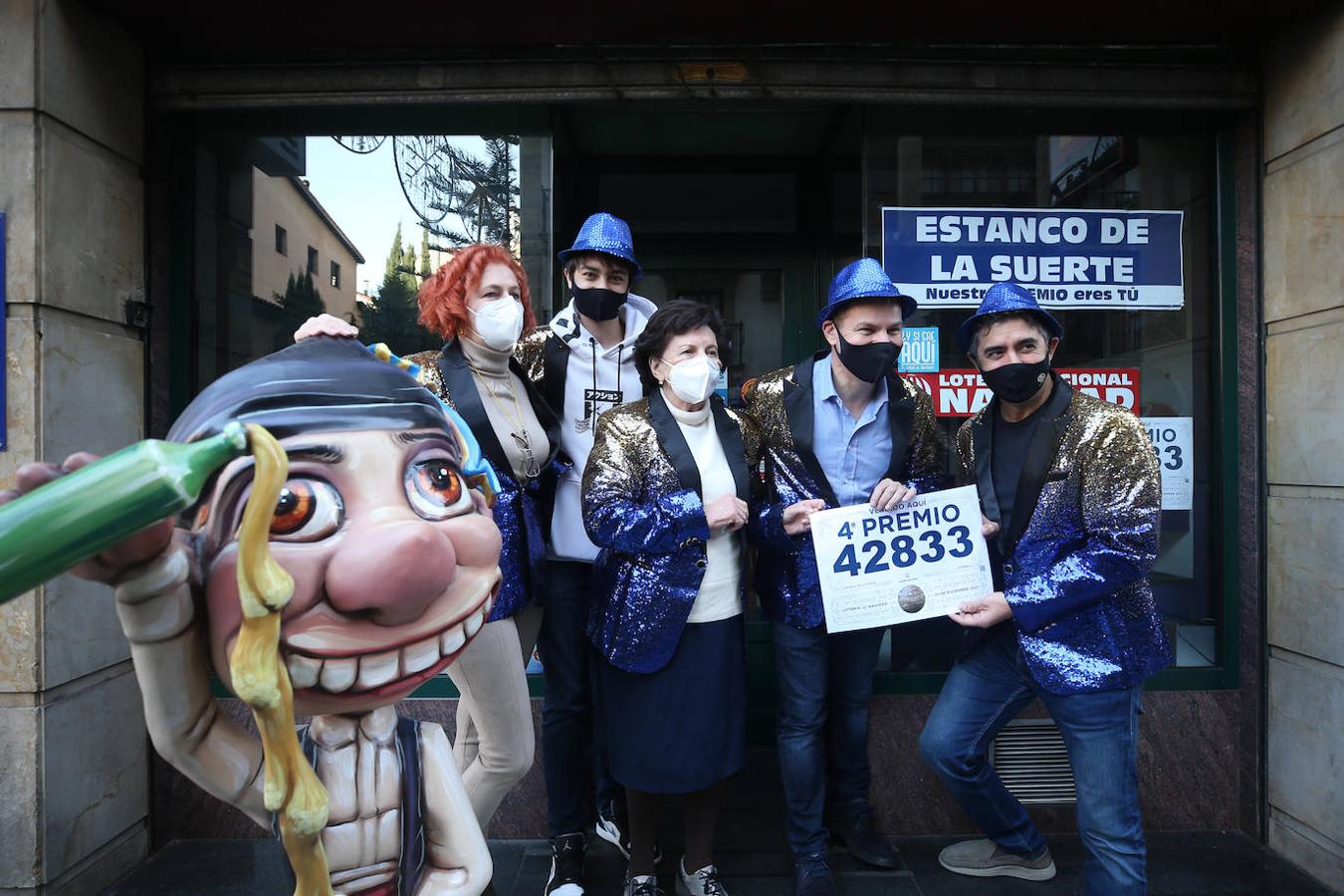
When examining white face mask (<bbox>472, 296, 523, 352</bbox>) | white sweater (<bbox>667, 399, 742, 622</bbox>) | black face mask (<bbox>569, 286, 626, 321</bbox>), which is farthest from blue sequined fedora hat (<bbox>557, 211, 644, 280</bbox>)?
white sweater (<bbox>667, 399, 742, 622</bbox>)

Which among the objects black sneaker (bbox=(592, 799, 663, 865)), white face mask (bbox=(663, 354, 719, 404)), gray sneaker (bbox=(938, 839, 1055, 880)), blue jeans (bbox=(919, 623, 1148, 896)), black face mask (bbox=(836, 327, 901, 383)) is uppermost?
black face mask (bbox=(836, 327, 901, 383))

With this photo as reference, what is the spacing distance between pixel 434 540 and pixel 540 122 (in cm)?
326

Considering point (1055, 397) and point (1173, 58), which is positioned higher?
point (1173, 58)

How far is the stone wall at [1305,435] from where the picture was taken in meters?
3.57

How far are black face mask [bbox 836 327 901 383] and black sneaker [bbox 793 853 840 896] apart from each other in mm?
1810

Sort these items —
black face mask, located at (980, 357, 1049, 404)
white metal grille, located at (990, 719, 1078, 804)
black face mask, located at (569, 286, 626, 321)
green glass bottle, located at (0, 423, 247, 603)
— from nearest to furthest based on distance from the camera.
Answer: green glass bottle, located at (0, 423, 247, 603)
black face mask, located at (980, 357, 1049, 404)
black face mask, located at (569, 286, 626, 321)
white metal grille, located at (990, 719, 1078, 804)

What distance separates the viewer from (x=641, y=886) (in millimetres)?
3072

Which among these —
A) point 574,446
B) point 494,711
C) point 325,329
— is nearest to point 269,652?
point 325,329

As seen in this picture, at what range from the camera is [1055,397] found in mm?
3004

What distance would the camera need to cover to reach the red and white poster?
4188 millimetres

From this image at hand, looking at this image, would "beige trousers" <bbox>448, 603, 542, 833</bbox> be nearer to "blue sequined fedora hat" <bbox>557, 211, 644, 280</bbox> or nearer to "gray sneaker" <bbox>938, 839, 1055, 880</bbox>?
"blue sequined fedora hat" <bbox>557, 211, 644, 280</bbox>

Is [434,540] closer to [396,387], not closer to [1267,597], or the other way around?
[396,387]

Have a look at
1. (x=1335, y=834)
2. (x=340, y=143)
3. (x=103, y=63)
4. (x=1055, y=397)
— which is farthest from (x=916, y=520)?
(x=103, y=63)

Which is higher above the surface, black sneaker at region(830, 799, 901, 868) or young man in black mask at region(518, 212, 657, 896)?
young man in black mask at region(518, 212, 657, 896)
